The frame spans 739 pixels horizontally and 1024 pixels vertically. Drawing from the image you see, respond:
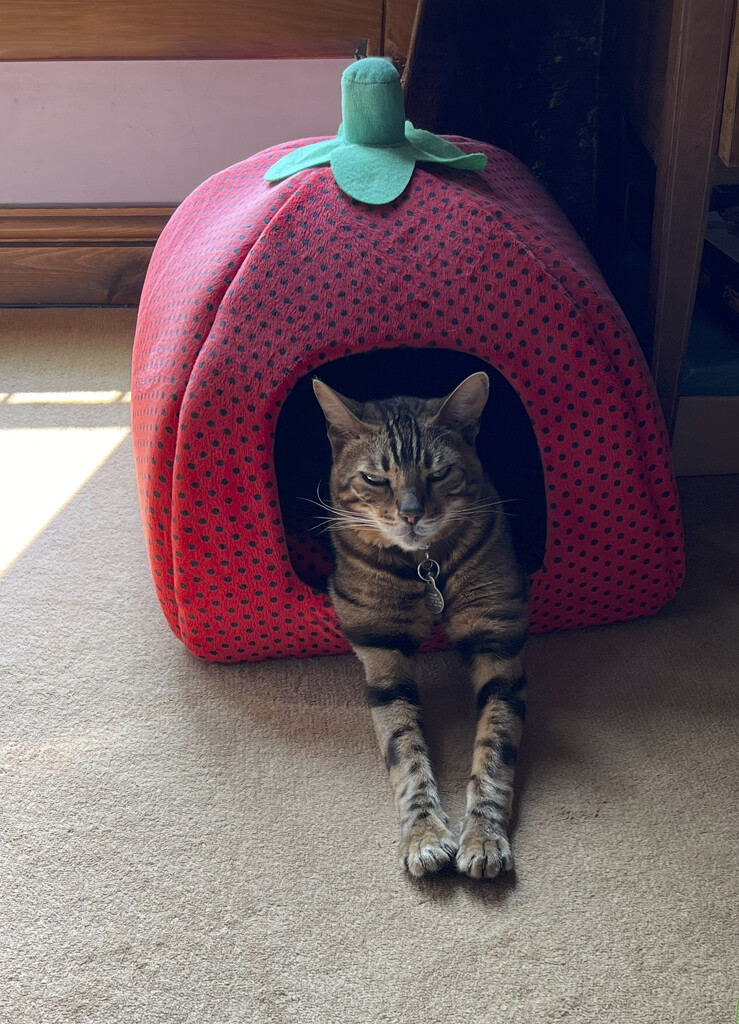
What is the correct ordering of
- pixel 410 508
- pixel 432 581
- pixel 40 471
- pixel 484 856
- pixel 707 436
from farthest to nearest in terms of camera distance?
pixel 40 471 → pixel 707 436 → pixel 432 581 → pixel 410 508 → pixel 484 856

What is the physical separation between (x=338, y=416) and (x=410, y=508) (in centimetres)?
17

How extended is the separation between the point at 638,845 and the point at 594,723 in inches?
8.2

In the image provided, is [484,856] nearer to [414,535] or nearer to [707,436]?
[414,535]

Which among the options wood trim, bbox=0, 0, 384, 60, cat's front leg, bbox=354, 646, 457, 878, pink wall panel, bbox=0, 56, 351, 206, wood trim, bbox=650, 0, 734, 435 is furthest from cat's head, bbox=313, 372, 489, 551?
pink wall panel, bbox=0, 56, 351, 206

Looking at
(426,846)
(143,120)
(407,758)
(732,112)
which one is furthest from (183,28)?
(426,846)

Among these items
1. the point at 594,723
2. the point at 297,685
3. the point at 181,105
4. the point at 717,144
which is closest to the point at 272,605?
the point at 297,685

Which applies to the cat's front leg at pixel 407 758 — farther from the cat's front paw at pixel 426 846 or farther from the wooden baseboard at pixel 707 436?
the wooden baseboard at pixel 707 436

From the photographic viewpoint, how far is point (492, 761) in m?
1.18

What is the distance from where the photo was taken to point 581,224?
195 centimetres

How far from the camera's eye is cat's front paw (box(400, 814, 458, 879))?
1087mm

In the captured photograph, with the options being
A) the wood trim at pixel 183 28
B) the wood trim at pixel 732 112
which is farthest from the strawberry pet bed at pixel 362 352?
the wood trim at pixel 183 28

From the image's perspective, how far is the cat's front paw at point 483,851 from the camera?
108cm

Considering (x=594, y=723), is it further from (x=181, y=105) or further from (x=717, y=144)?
(x=181, y=105)

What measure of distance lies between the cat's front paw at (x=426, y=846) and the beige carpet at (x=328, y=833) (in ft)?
0.08
